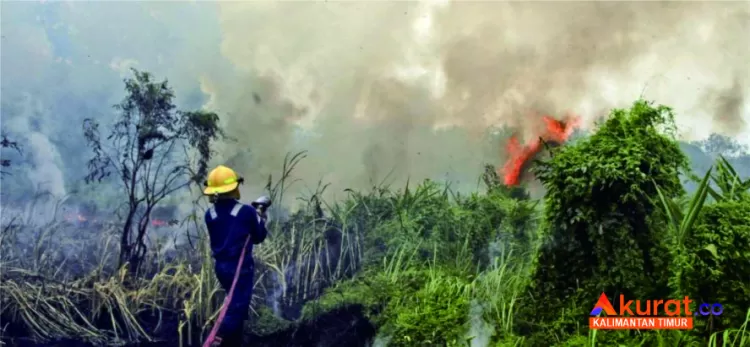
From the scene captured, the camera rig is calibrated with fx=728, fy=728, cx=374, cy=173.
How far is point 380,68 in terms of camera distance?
17.3ft

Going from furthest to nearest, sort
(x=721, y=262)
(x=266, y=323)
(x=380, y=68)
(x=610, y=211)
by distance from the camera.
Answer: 1. (x=380, y=68)
2. (x=266, y=323)
3. (x=610, y=211)
4. (x=721, y=262)

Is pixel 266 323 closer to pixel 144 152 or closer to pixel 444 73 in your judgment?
pixel 144 152

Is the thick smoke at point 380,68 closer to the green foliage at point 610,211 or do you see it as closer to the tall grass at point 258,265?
the tall grass at point 258,265

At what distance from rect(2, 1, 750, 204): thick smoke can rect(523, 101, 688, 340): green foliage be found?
0.42 metres

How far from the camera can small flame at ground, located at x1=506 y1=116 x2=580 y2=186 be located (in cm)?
498

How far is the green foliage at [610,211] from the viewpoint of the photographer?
4492mm

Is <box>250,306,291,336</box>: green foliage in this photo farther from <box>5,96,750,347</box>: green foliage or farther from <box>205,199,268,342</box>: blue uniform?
<box>205,199,268,342</box>: blue uniform

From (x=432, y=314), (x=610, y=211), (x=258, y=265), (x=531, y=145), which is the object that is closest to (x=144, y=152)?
(x=258, y=265)

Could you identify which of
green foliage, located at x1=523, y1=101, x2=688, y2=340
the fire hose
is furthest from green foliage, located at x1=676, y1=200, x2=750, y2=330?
the fire hose

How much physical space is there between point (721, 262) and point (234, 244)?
2920 millimetres

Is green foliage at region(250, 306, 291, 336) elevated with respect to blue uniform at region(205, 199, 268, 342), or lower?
lower

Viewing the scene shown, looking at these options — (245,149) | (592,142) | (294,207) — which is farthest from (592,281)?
(245,149)

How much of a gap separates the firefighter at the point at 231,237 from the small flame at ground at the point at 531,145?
68.6 inches

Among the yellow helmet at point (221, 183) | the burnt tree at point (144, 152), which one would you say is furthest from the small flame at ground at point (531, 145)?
the burnt tree at point (144, 152)
